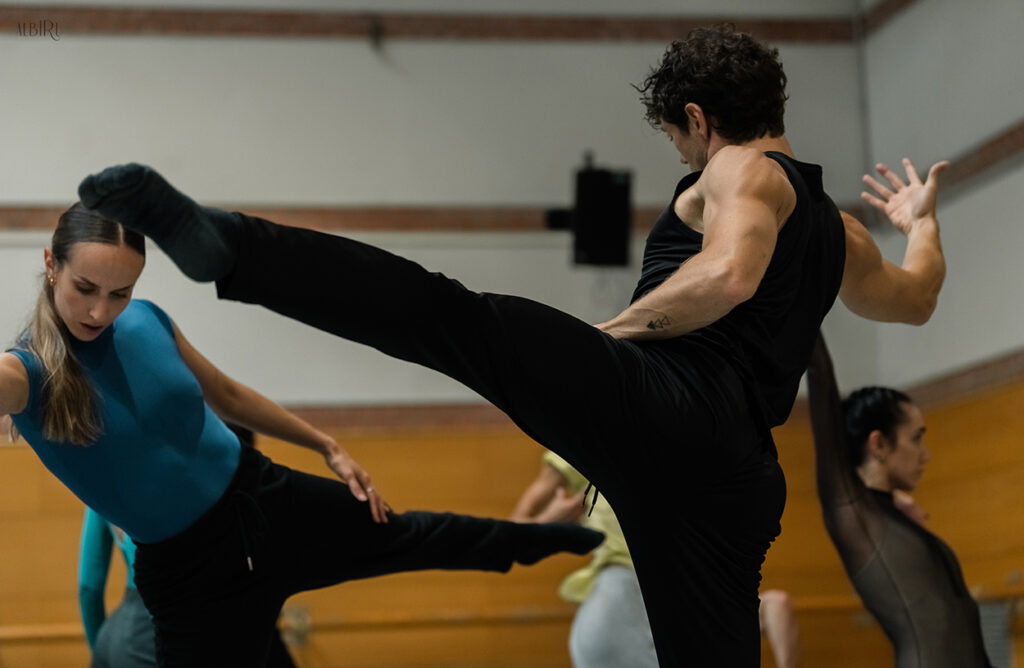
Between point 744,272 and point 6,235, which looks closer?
point 744,272

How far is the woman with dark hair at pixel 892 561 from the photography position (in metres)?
3.56

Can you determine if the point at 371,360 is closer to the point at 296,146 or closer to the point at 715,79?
the point at 296,146

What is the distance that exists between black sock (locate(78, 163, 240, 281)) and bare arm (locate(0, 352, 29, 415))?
3.12ft

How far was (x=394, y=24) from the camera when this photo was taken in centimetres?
789

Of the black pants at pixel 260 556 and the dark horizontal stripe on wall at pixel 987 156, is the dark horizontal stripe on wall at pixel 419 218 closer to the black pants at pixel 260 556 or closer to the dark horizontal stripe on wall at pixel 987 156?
the dark horizontal stripe on wall at pixel 987 156

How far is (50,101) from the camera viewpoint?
7.47 meters

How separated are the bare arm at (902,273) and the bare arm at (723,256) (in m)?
0.54

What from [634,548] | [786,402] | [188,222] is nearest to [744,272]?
[786,402]

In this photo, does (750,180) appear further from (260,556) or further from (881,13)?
(881,13)

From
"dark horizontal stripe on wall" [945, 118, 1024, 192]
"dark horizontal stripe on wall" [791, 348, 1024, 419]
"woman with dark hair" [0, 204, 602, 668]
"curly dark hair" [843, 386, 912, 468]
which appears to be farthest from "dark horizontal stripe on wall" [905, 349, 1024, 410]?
"woman with dark hair" [0, 204, 602, 668]

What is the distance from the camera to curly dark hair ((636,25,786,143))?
Answer: 2586mm

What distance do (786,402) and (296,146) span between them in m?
5.70

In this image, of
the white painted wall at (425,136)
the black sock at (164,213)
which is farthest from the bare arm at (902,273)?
the white painted wall at (425,136)

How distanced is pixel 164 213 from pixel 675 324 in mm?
993
